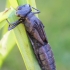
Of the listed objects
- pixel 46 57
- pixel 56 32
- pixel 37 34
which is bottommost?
pixel 56 32

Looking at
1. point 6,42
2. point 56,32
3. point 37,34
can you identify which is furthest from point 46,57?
point 56,32

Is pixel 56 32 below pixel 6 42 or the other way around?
below

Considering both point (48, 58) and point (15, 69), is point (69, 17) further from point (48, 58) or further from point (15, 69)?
point (48, 58)

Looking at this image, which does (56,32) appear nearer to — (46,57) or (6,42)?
(6,42)

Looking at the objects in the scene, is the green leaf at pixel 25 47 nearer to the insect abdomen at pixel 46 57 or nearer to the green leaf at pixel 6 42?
the insect abdomen at pixel 46 57

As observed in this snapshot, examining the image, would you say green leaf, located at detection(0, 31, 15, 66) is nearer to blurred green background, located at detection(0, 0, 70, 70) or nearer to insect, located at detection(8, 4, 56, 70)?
insect, located at detection(8, 4, 56, 70)

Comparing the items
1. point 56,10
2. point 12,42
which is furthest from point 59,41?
point 12,42

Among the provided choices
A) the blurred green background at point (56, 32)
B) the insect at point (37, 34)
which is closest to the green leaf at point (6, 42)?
the insect at point (37, 34)
